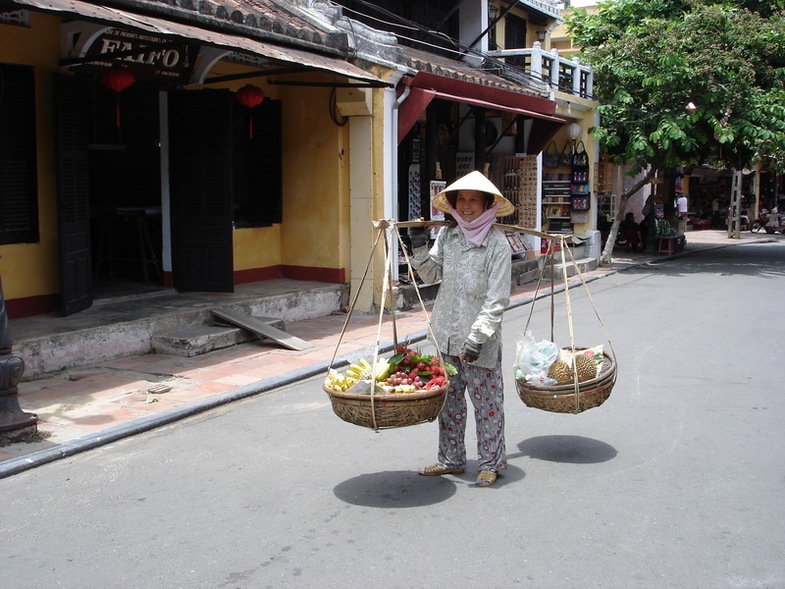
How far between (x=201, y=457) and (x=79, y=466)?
85 cm

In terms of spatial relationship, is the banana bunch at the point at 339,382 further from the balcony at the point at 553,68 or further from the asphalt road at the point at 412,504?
the balcony at the point at 553,68

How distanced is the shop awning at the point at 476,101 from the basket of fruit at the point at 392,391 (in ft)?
25.9

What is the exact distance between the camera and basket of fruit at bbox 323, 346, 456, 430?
15.4 feet

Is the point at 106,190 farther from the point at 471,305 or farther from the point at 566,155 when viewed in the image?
the point at 566,155

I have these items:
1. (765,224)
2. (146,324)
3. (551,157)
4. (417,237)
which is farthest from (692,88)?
(765,224)

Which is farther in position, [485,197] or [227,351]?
[227,351]

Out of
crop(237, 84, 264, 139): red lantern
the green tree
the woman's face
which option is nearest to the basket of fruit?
the woman's face

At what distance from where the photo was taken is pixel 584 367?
18.1 ft

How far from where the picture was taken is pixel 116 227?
12.1 meters

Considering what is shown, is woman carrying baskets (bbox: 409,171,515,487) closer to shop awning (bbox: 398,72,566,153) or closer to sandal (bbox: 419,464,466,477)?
sandal (bbox: 419,464,466,477)

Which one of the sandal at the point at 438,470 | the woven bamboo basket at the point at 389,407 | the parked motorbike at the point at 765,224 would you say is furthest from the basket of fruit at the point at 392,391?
the parked motorbike at the point at 765,224

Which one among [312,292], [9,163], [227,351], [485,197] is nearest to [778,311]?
[312,292]

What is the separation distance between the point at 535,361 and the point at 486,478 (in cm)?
88

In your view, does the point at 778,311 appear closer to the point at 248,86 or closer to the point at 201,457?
the point at 248,86
